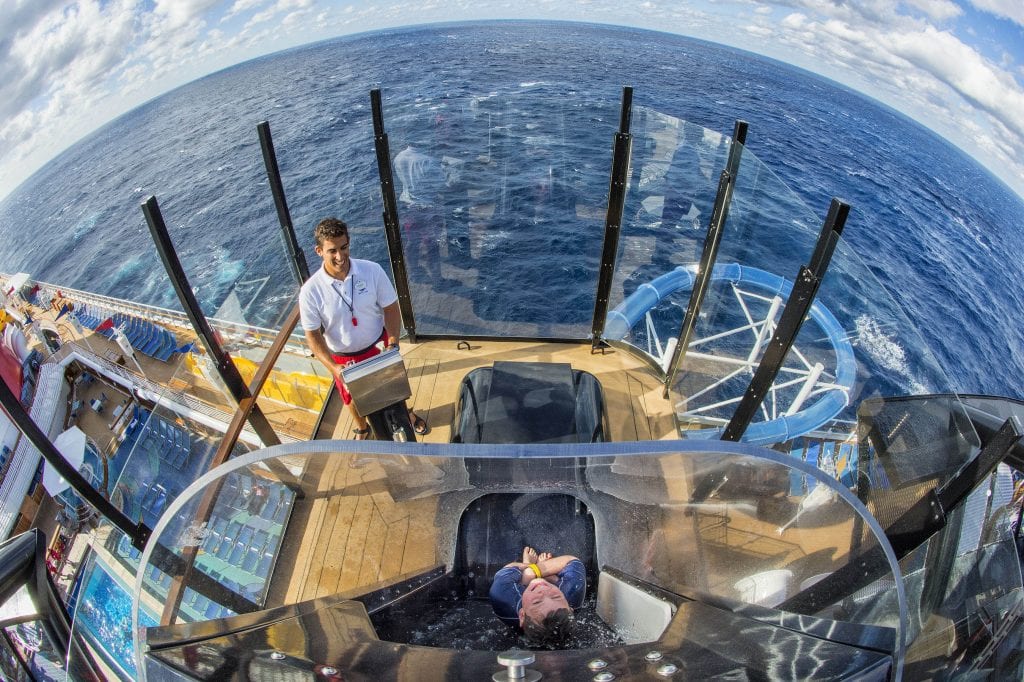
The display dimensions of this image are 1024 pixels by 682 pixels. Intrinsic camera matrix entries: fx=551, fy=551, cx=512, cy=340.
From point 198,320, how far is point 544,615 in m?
2.67

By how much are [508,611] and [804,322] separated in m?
2.26

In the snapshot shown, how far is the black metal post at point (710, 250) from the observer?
3.66 m

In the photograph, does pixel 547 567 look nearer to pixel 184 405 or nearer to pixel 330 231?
pixel 330 231

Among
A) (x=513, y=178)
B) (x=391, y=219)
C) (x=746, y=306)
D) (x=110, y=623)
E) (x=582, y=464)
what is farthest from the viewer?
(x=513, y=178)

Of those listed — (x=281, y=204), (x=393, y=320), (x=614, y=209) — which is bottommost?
(x=393, y=320)

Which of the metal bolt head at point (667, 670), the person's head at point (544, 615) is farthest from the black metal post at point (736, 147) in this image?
the metal bolt head at point (667, 670)

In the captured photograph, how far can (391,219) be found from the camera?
460 centimetres

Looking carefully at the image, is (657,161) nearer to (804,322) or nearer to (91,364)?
(804,322)

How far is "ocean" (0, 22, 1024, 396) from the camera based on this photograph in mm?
4520

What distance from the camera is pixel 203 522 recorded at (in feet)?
4.40

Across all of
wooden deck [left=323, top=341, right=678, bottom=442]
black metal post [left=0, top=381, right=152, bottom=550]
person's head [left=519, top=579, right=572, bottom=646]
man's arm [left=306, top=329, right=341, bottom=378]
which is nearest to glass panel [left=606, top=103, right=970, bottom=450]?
wooden deck [left=323, top=341, right=678, bottom=442]

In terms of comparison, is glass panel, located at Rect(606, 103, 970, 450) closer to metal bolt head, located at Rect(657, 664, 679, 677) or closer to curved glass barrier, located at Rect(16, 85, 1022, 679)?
curved glass barrier, located at Rect(16, 85, 1022, 679)

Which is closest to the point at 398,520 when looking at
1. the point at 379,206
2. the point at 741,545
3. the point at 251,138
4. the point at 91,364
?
the point at 741,545

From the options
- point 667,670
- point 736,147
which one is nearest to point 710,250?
point 736,147
